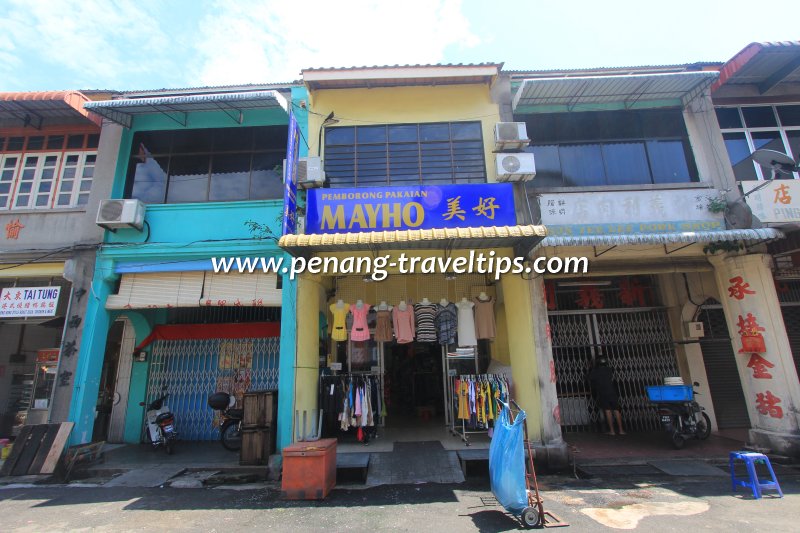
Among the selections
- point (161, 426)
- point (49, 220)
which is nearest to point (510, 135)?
point (161, 426)

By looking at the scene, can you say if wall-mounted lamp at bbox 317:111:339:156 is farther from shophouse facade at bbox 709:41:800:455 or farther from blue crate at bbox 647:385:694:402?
blue crate at bbox 647:385:694:402

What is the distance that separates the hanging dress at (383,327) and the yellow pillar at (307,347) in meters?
1.29

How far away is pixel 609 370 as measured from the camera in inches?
345

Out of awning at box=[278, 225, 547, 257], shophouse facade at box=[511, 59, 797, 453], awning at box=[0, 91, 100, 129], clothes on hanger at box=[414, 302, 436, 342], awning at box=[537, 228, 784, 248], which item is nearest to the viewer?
awning at box=[278, 225, 547, 257]

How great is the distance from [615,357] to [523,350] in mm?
3691

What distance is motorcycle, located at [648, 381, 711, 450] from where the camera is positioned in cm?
756

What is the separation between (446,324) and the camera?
8.23 meters

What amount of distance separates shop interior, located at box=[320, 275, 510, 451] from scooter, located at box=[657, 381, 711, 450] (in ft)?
11.0

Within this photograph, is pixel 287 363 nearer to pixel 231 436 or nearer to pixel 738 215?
pixel 231 436

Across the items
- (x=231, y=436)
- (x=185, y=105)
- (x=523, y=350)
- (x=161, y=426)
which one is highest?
(x=185, y=105)

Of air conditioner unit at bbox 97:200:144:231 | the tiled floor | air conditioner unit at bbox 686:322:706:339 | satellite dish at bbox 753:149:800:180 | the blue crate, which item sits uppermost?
satellite dish at bbox 753:149:800:180

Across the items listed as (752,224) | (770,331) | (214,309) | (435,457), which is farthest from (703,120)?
(214,309)

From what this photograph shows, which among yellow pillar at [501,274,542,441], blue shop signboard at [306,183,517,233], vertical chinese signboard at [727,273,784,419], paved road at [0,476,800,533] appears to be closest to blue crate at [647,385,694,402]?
vertical chinese signboard at [727,273,784,419]

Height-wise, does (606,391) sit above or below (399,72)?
below
